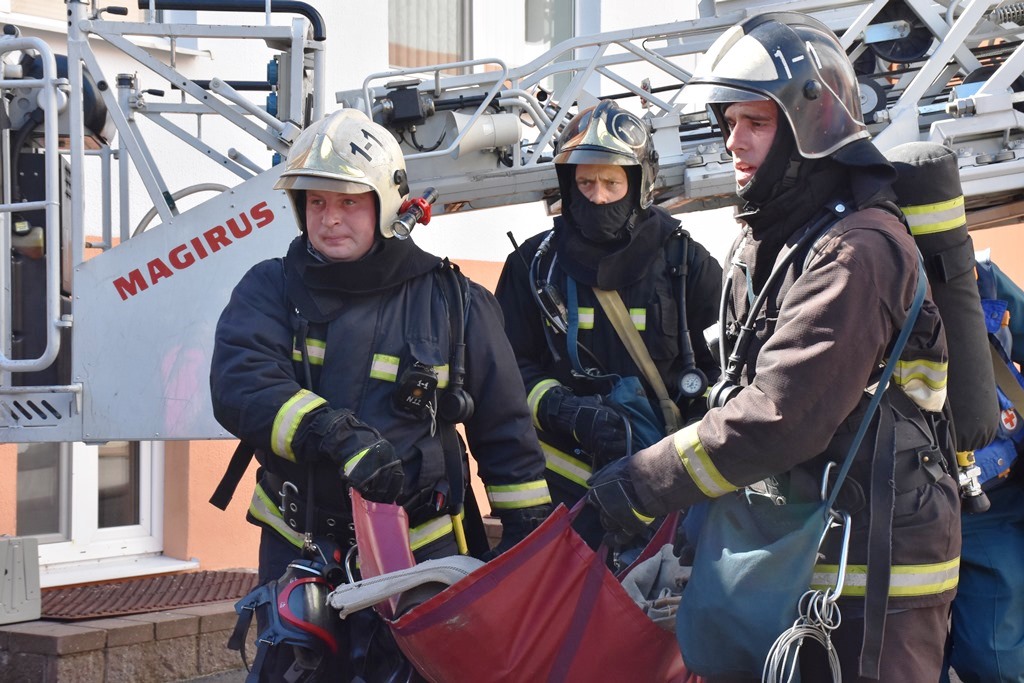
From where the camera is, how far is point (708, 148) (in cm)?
562

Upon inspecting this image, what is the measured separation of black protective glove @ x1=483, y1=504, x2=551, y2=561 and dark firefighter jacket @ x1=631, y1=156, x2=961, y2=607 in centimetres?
82

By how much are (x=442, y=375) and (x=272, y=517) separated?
54 cm

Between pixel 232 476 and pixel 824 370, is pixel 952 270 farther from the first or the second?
pixel 232 476

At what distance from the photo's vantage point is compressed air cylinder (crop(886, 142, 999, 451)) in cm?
260

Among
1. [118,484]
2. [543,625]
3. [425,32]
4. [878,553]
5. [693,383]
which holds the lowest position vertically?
[118,484]

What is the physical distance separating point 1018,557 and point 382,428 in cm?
169

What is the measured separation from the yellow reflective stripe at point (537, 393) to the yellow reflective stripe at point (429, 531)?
32.1 inches

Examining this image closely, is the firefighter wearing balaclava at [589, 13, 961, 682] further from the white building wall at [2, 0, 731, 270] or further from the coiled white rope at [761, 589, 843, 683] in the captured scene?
the white building wall at [2, 0, 731, 270]

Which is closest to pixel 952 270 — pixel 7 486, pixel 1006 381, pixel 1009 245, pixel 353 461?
pixel 1006 381

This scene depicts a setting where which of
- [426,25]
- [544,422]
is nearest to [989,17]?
[544,422]

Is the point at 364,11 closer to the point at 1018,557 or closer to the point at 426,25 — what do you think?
the point at 426,25

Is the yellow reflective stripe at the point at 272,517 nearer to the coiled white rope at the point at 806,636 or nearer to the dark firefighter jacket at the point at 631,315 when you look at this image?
the dark firefighter jacket at the point at 631,315

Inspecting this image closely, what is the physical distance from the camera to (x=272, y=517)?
319 cm

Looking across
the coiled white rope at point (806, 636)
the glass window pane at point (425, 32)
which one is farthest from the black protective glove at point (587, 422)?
the glass window pane at point (425, 32)
